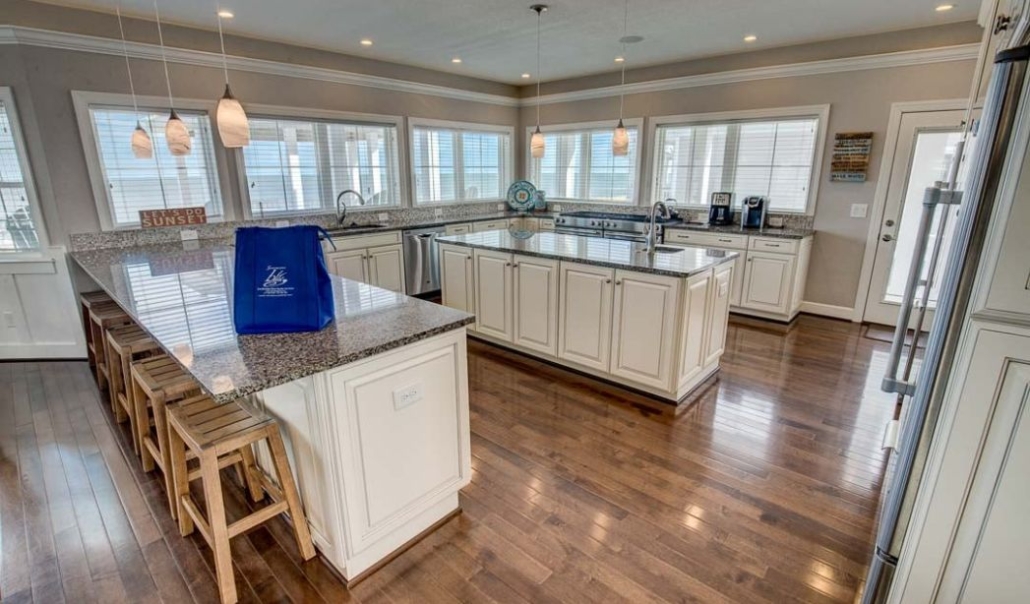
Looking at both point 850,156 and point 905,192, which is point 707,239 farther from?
point 905,192

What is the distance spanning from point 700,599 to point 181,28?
534 cm

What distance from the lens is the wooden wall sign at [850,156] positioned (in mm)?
4465

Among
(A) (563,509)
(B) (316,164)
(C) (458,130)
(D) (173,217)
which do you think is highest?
(C) (458,130)

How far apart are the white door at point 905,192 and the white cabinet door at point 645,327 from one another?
2736mm

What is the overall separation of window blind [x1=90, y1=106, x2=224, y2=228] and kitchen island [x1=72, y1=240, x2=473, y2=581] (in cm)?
236

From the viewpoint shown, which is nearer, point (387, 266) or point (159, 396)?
point (159, 396)

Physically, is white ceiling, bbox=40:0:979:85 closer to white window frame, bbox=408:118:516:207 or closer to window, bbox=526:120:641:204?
white window frame, bbox=408:118:516:207

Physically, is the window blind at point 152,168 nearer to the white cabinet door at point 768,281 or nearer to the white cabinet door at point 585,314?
the white cabinet door at point 585,314

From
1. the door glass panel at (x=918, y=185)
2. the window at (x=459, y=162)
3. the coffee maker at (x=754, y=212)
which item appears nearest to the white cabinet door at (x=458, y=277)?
the window at (x=459, y=162)

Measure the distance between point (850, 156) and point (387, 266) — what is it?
4.77 meters

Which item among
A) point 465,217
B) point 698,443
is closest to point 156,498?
point 698,443

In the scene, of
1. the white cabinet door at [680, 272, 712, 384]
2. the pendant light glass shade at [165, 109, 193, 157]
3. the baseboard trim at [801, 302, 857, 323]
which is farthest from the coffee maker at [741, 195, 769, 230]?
the pendant light glass shade at [165, 109, 193, 157]

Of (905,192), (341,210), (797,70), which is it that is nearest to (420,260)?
(341,210)

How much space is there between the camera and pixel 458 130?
638cm
